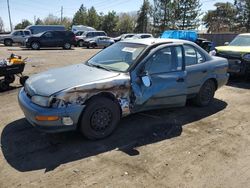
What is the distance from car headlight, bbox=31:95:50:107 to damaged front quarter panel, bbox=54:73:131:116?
4.9 inches

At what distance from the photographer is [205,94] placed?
6.50m

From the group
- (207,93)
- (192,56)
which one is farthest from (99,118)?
(207,93)

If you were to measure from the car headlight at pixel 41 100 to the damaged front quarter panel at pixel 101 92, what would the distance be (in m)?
0.13

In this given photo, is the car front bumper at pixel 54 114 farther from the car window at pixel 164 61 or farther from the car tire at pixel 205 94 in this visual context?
the car tire at pixel 205 94

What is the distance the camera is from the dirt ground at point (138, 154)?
11.9ft

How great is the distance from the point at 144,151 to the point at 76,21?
72365 millimetres

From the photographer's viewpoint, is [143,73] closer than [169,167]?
No

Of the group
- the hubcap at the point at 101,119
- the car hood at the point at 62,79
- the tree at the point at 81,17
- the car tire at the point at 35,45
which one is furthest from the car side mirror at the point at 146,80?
the tree at the point at 81,17

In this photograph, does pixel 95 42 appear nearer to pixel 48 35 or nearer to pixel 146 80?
pixel 48 35

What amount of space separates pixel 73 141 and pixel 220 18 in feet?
220

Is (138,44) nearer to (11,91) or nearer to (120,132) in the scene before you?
(120,132)

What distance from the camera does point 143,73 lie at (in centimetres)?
504

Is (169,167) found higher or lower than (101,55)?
lower

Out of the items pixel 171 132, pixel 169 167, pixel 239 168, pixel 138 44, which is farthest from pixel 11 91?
pixel 239 168
